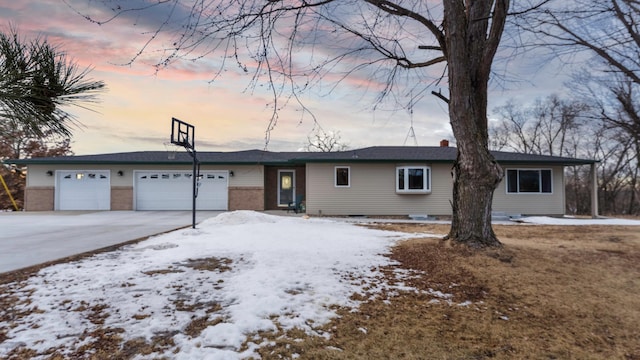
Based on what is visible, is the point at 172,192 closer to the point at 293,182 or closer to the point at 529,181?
the point at 293,182

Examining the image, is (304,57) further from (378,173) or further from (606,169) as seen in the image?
(606,169)

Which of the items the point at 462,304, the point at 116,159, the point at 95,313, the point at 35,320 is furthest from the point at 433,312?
the point at 116,159

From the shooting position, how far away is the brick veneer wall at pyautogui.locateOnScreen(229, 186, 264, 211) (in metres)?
16.0

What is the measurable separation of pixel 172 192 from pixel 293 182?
6.07 meters

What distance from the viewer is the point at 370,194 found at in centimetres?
1412

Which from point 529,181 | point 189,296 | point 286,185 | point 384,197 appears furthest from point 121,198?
point 529,181

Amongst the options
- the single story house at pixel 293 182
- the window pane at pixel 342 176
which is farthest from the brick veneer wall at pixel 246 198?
the window pane at pixel 342 176

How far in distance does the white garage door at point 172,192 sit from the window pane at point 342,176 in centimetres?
587

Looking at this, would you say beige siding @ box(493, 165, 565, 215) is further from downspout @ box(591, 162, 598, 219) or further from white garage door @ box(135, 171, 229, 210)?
white garage door @ box(135, 171, 229, 210)

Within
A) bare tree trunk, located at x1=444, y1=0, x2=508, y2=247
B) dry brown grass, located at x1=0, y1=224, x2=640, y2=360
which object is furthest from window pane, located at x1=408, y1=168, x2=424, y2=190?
dry brown grass, located at x1=0, y1=224, x2=640, y2=360

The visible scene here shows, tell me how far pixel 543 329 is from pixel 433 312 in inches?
36.0

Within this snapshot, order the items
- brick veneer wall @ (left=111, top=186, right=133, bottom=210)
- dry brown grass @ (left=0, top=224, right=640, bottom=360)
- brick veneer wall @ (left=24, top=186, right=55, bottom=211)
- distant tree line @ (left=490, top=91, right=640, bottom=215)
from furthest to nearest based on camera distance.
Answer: distant tree line @ (left=490, top=91, right=640, bottom=215) < brick veneer wall @ (left=111, top=186, right=133, bottom=210) < brick veneer wall @ (left=24, top=186, right=55, bottom=211) < dry brown grass @ (left=0, top=224, right=640, bottom=360)

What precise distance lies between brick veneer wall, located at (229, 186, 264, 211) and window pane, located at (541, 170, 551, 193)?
42.8 ft

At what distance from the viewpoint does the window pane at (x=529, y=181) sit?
14.2 metres
